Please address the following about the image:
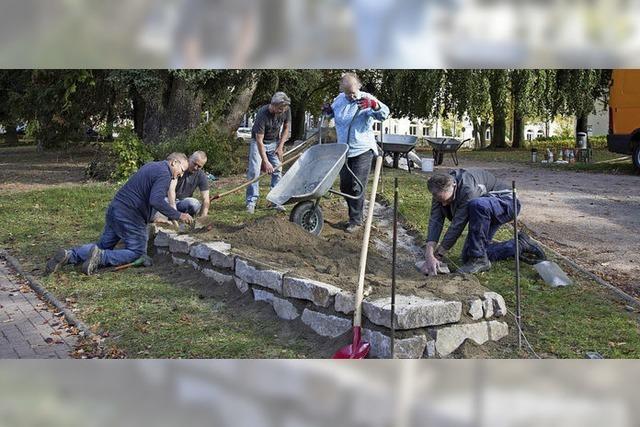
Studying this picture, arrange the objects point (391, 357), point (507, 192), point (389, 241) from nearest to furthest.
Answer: point (391, 357)
point (507, 192)
point (389, 241)

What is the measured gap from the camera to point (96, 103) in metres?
15.5

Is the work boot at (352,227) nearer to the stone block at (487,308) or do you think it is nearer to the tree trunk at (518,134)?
the stone block at (487,308)

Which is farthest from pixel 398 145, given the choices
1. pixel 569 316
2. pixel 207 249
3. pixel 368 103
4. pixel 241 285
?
pixel 569 316

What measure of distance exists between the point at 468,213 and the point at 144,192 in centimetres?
282

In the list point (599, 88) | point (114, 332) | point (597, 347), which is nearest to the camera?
point (597, 347)

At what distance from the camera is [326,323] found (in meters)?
4.38

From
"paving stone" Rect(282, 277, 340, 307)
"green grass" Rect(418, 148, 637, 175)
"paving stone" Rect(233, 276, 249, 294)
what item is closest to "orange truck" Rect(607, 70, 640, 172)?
"green grass" Rect(418, 148, 637, 175)

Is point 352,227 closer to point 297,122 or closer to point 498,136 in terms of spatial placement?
point 297,122

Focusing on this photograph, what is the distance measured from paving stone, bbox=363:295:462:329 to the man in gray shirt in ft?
13.0

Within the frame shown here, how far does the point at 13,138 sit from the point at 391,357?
27.6 meters

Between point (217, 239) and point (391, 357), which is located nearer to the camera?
point (391, 357)

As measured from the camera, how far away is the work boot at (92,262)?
5.92 m
